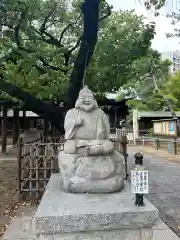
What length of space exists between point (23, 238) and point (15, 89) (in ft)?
13.1

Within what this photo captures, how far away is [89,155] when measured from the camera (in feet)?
14.3

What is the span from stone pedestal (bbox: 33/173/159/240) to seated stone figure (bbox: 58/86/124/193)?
1.63 feet

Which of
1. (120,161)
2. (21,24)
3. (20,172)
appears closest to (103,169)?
(120,161)

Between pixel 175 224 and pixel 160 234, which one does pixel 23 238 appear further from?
pixel 175 224

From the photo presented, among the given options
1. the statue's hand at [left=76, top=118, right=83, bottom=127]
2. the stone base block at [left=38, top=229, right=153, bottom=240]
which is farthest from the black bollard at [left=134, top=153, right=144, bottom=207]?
the statue's hand at [left=76, top=118, right=83, bottom=127]

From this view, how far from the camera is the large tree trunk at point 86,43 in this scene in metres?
5.30

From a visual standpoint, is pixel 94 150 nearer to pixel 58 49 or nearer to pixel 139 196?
pixel 139 196

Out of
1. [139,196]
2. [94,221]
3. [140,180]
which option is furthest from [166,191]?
[94,221]

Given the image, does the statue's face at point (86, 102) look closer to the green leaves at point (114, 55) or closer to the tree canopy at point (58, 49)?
the tree canopy at point (58, 49)

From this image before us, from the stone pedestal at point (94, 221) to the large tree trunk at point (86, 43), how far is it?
11.9 feet

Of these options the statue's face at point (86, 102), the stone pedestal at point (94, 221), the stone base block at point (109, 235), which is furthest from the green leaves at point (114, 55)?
the stone base block at point (109, 235)

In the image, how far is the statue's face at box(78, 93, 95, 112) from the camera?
4.76m

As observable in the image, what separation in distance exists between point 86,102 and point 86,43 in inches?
77.8

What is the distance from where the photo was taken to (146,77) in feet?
64.2
